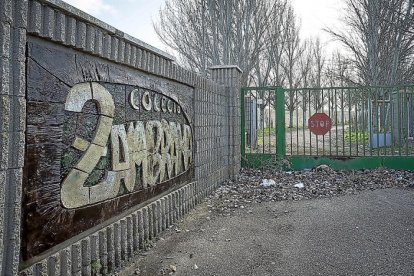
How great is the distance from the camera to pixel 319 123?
8.27 meters

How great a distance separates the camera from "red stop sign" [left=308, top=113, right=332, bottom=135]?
26.9ft

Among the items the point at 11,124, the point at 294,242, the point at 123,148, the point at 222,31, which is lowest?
the point at 294,242

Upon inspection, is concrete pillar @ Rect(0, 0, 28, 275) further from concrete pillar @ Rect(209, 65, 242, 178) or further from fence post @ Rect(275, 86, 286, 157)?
fence post @ Rect(275, 86, 286, 157)

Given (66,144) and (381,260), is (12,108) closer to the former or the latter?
(66,144)

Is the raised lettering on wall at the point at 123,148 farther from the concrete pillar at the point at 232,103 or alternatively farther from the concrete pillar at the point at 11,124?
the concrete pillar at the point at 232,103

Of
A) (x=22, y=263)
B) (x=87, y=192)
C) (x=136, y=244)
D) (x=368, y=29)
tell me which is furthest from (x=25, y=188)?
(x=368, y=29)

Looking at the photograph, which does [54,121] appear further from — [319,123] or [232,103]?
[319,123]

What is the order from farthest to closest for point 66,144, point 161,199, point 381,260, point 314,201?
1. point 314,201
2. point 161,199
3. point 381,260
4. point 66,144

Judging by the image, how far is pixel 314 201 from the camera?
5.39 m

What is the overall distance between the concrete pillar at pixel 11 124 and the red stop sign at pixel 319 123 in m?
7.17

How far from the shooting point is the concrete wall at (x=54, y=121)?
1.85 metres

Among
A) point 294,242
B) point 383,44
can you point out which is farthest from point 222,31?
point 294,242

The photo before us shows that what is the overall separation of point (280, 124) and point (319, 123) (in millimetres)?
1044

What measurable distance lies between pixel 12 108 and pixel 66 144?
0.55m
